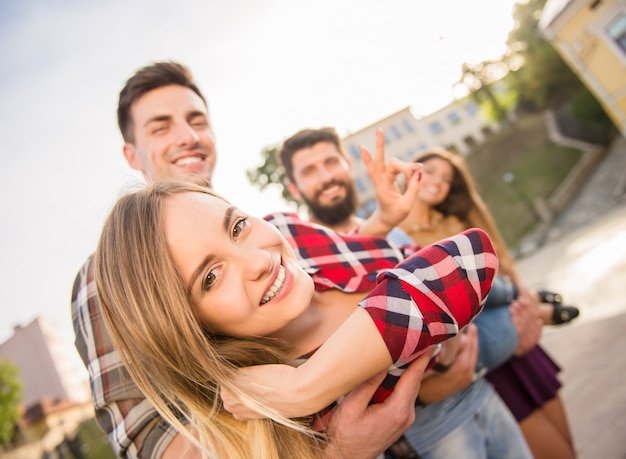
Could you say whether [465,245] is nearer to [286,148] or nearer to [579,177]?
[286,148]

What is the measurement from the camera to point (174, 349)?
1.31m

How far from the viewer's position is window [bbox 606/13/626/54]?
41.4ft

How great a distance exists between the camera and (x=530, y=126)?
103 feet

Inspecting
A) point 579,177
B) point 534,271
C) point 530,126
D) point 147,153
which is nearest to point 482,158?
point 530,126

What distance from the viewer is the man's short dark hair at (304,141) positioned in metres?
3.97

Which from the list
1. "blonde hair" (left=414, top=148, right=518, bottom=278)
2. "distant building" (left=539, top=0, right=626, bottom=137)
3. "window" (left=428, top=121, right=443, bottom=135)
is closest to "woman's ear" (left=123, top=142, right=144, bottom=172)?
"blonde hair" (left=414, top=148, right=518, bottom=278)

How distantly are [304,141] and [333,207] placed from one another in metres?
0.77

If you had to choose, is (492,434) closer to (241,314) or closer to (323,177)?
(241,314)

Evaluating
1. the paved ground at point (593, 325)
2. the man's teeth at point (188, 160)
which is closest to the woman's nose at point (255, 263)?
the man's teeth at point (188, 160)

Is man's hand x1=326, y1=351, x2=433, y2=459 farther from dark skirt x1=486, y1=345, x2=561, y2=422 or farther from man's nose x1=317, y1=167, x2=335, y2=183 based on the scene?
man's nose x1=317, y1=167, x2=335, y2=183

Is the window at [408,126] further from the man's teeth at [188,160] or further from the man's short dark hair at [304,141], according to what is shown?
the man's teeth at [188,160]

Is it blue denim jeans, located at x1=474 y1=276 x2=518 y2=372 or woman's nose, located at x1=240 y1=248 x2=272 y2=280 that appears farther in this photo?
blue denim jeans, located at x1=474 y1=276 x2=518 y2=372

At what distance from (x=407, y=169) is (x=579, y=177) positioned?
957 inches

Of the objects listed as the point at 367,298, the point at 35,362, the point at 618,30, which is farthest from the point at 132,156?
the point at 35,362
